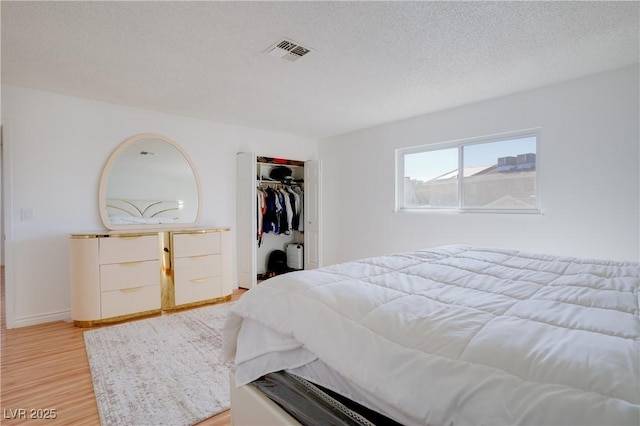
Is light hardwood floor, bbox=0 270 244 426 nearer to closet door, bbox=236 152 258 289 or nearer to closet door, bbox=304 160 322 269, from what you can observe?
closet door, bbox=236 152 258 289

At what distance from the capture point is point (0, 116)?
2.79 meters

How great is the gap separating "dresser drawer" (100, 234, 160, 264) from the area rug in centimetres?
60

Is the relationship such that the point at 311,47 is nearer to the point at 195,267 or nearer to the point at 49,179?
the point at 195,267

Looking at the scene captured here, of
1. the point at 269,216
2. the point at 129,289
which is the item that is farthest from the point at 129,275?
the point at 269,216

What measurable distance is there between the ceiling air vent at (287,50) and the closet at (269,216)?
192cm

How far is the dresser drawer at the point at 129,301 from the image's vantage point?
295cm

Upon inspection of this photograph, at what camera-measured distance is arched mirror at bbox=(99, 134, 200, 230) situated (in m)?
3.35

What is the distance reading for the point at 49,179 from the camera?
120 inches

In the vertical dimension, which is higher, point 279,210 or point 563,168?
point 563,168

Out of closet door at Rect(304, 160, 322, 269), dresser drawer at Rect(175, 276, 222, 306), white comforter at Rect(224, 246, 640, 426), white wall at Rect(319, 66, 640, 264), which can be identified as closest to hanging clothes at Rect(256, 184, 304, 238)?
closet door at Rect(304, 160, 322, 269)

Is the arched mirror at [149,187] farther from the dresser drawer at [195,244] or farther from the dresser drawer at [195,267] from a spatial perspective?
the dresser drawer at [195,267]

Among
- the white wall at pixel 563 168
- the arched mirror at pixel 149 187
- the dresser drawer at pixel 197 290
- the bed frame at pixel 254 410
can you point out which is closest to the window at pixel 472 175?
the white wall at pixel 563 168

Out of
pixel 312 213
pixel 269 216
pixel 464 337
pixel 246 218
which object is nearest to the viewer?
pixel 464 337

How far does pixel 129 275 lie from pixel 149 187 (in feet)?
3.31
